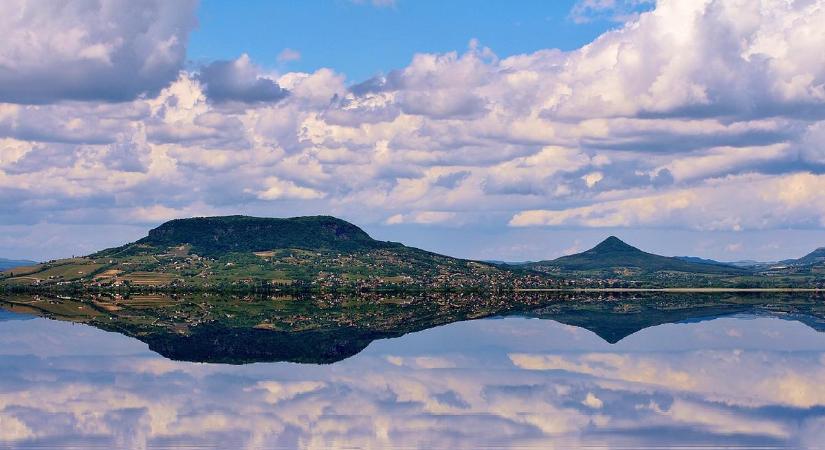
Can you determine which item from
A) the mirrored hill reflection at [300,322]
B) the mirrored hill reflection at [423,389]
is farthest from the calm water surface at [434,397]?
the mirrored hill reflection at [300,322]

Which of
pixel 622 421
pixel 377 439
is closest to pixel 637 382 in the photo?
pixel 622 421

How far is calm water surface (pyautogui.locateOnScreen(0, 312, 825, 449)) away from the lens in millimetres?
54750

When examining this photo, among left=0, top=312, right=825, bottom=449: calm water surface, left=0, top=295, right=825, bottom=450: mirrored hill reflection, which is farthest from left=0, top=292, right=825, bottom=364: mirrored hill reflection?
left=0, top=312, right=825, bottom=449: calm water surface

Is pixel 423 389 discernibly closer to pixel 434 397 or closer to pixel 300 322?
pixel 434 397

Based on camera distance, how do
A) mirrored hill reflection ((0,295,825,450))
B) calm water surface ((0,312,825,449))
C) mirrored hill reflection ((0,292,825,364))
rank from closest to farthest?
calm water surface ((0,312,825,449)) < mirrored hill reflection ((0,295,825,450)) < mirrored hill reflection ((0,292,825,364))

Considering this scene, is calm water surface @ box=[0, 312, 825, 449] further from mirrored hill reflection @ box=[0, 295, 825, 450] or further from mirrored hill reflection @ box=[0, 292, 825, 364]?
mirrored hill reflection @ box=[0, 292, 825, 364]

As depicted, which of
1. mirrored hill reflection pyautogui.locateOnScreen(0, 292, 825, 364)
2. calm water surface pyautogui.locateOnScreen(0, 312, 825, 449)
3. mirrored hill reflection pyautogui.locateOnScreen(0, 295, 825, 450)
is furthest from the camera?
mirrored hill reflection pyautogui.locateOnScreen(0, 292, 825, 364)

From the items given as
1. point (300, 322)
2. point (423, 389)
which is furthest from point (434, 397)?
point (300, 322)

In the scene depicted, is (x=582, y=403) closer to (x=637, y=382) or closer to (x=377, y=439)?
(x=637, y=382)

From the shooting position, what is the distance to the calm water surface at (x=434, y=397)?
54.8m

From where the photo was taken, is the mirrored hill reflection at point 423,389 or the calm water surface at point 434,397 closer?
the calm water surface at point 434,397

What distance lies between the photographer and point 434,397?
69.6 meters

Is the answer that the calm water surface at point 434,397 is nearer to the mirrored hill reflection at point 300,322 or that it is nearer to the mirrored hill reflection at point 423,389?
the mirrored hill reflection at point 423,389

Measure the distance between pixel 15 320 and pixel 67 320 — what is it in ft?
34.0
